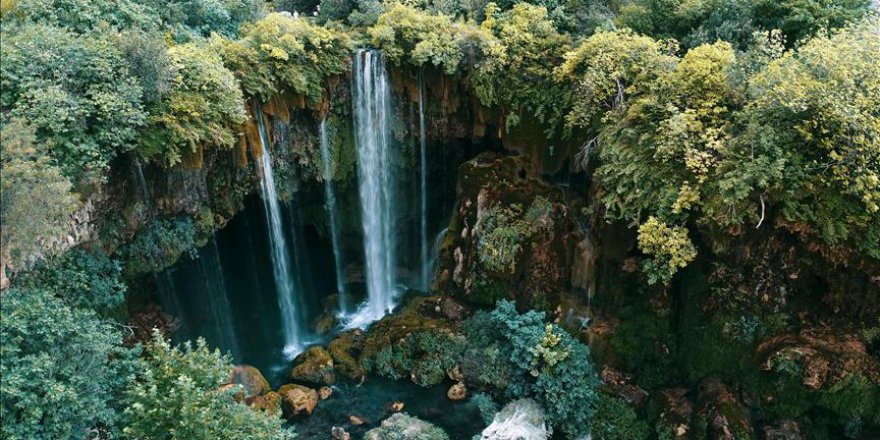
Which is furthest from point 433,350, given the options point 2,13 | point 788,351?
point 2,13

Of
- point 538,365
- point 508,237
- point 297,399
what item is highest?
point 508,237

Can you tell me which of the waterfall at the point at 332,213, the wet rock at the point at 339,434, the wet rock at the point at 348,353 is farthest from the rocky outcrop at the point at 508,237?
the wet rock at the point at 339,434

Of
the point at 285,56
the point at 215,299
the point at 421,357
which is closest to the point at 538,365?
the point at 421,357

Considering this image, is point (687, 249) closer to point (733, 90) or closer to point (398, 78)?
point (733, 90)

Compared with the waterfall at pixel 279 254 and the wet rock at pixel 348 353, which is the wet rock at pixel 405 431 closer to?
the wet rock at pixel 348 353

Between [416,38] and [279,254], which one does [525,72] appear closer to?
[416,38]
